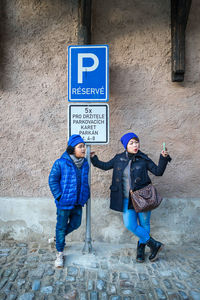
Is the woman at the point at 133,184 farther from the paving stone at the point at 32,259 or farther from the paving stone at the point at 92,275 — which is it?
the paving stone at the point at 32,259

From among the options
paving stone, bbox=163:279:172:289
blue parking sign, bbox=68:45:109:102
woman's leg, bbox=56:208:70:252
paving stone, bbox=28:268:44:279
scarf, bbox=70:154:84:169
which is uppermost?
blue parking sign, bbox=68:45:109:102

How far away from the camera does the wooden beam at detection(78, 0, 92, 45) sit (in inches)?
141

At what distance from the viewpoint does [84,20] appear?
3.64 metres

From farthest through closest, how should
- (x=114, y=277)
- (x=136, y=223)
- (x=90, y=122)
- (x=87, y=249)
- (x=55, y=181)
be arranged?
(x=87, y=249)
(x=90, y=122)
(x=136, y=223)
(x=55, y=181)
(x=114, y=277)

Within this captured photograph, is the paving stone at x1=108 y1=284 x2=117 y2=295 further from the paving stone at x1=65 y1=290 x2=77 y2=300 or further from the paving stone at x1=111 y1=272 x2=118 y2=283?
the paving stone at x1=65 y1=290 x2=77 y2=300

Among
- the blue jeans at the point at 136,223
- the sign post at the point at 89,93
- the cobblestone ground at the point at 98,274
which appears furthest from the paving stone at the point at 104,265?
the sign post at the point at 89,93

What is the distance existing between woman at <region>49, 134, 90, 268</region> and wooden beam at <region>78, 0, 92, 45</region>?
65.6 inches

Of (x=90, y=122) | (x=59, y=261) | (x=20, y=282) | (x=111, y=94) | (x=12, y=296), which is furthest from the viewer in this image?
(x=111, y=94)

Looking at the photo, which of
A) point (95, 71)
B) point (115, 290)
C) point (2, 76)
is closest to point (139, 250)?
point (115, 290)

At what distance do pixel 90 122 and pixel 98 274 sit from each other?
1871 mm

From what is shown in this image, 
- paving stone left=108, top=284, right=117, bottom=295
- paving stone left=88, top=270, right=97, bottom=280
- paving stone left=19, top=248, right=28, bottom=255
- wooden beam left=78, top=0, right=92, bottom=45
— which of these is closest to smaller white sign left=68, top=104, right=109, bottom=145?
wooden beam left=78, top=0, right=92, bottom=45

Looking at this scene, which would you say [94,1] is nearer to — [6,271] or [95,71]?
[95,71]

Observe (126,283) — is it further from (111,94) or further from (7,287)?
(111,94)

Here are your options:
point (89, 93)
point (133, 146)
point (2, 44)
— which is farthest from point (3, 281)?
point (2, 44)
